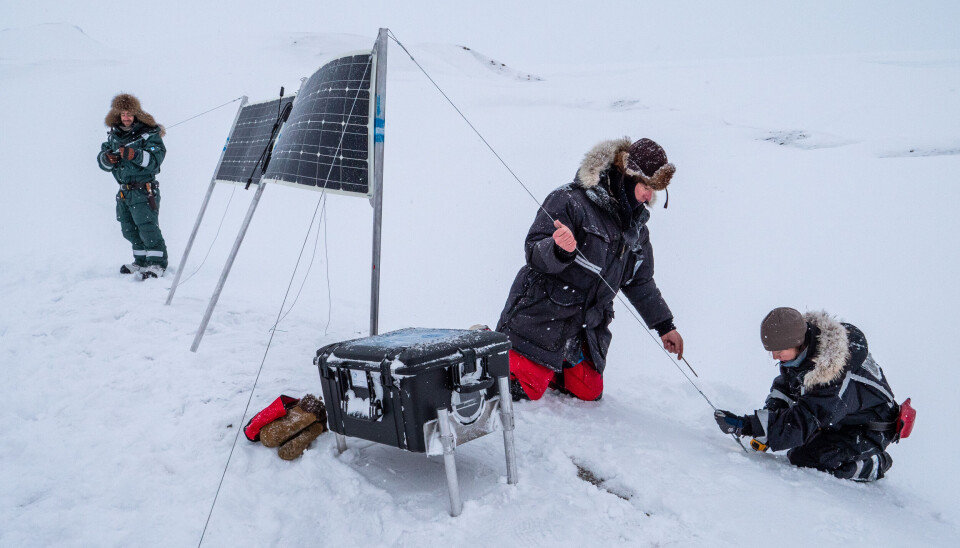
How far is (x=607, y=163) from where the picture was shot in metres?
2.85

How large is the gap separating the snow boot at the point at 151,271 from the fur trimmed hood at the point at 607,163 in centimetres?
489

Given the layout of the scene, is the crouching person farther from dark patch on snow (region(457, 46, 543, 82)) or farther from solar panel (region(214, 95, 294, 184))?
dark patch on snow (region(457, 46, 543, 82))

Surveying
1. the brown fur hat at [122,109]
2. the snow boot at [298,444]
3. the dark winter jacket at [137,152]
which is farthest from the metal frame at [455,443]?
the brown fur hat at [122,109]

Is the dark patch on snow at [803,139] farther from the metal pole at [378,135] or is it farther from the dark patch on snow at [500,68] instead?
the dark patch on snow at [500,68]

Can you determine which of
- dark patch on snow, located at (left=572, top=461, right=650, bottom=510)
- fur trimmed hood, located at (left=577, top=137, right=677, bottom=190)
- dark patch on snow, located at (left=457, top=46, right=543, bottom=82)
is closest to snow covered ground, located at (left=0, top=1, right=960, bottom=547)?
dark patch on snow, located at (left=572, top=461, right=650, bottom=510)

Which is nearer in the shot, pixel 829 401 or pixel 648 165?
pixel 829 401

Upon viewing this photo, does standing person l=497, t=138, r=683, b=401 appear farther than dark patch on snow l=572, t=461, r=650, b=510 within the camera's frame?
Yes

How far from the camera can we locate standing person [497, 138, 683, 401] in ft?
9.18

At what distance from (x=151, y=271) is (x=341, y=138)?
3720 mm

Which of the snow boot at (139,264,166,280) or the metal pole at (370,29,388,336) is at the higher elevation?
the metal pole at (370,29,388,336)

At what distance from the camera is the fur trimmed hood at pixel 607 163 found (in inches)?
109

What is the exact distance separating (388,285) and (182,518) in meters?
4.07

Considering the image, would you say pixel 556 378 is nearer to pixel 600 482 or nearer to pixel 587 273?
pixel 587 273

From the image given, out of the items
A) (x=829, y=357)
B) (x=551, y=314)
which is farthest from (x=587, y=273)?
(x=829, y=357)
